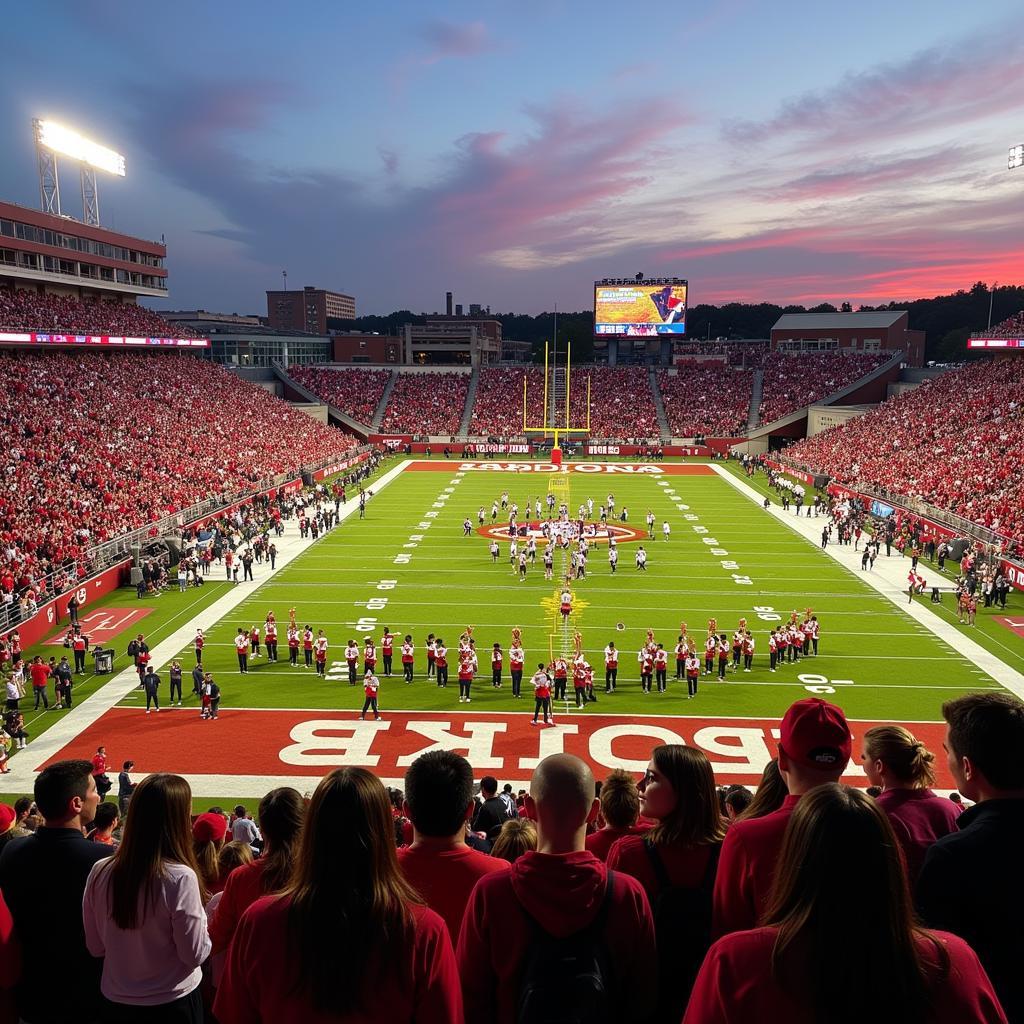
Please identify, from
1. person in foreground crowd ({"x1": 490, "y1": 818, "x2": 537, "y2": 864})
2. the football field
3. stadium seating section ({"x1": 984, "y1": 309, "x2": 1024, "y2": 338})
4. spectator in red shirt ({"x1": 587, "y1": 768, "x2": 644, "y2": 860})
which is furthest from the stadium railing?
spectator in red shirt ({"x1": 587, "y1": 768, "x2": 644, "y2": 860})

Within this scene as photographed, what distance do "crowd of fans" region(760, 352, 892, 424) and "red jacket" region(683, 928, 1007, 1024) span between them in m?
63.1

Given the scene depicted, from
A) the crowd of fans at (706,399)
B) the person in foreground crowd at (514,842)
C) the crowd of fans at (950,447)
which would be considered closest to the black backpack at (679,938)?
the person in foreground crowd at (514,842)

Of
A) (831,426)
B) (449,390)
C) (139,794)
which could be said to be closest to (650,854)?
(139,794)

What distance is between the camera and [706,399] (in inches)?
2616

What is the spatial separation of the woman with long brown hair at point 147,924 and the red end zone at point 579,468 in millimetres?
47832

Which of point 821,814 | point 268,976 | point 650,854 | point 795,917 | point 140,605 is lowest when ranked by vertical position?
point 140,605

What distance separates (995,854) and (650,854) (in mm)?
1234

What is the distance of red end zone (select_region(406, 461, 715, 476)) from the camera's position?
168ft

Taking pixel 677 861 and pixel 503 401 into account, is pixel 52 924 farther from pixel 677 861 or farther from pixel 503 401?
pixel 503 401

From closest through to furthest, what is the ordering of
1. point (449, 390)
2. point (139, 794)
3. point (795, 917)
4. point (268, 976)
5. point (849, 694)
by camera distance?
point (795, 917), point (268, 976), point (139, 794), point (849, 694), point (449, 390)

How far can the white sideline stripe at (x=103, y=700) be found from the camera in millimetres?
13609

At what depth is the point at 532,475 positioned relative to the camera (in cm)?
4994

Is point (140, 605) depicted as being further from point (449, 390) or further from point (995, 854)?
point (449, 390)

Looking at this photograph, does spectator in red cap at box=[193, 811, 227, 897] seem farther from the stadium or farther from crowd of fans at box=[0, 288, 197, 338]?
crowd of fans at box=[0, 288, 197, 338]
